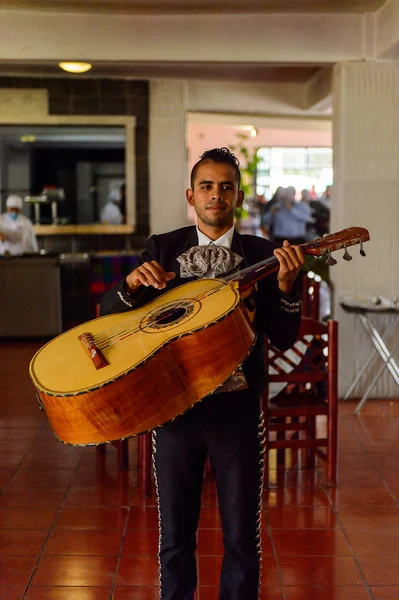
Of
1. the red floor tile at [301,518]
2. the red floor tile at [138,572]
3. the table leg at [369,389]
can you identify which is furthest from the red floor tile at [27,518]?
the table leg at [369,389]

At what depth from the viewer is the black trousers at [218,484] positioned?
2.12 meters

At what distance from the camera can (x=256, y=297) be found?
2242 mm

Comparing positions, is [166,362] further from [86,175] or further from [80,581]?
[86,175]

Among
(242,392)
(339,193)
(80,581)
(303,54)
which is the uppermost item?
(303,54)

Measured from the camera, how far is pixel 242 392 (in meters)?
2.14

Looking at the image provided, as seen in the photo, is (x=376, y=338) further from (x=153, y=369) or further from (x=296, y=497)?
(x=153, y=369)

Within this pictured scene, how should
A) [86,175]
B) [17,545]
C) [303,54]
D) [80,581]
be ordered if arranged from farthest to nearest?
[86,175]
[303,54]
[17,545]
[80,581]

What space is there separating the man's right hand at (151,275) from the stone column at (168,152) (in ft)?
23.2

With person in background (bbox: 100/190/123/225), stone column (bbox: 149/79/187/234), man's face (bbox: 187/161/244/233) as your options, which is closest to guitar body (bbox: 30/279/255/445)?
man's face (bbox: 187/161/244/233)

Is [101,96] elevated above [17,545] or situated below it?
above

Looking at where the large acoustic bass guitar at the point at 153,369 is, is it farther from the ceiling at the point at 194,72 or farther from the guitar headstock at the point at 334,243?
the ceiling at the point at 194,72

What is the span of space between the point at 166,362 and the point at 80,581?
4.41ft

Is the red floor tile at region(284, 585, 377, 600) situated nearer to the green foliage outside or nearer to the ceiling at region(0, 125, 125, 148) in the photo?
the green foliage outside

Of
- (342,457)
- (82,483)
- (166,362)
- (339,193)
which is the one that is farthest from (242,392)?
A: (339,193)
